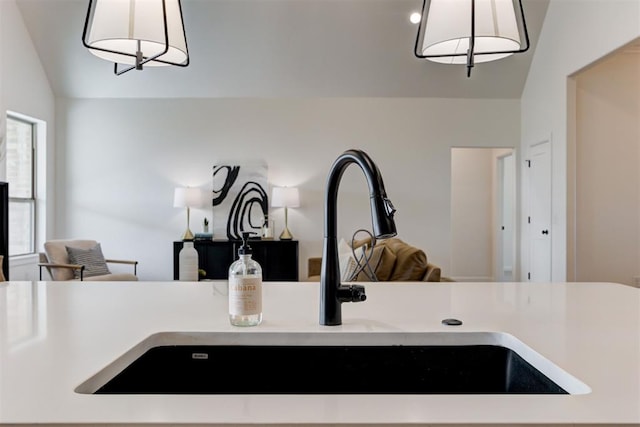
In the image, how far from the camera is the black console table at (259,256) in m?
6.24

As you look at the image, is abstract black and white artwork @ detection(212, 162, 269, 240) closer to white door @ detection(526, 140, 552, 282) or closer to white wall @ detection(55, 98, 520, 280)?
white wall @ detection(55, 98, 520, 280)

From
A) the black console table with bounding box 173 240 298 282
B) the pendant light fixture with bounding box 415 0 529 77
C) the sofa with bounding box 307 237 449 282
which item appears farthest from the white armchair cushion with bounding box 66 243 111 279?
the pendant light fixture with bounding box 415 0 529 77

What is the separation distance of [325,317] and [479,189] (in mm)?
7658

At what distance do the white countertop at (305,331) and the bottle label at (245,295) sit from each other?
0.16ft

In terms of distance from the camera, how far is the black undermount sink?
1061 mm

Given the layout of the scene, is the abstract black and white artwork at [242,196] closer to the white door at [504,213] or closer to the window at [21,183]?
the window at [21,183]

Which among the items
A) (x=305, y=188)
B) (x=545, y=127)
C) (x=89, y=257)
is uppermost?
(x=545, y=127)

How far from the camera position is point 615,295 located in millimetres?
1595

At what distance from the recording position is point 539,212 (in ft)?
19.5

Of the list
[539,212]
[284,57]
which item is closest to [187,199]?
[284,57]

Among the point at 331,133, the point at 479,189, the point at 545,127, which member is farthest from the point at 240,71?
the point at 479,189

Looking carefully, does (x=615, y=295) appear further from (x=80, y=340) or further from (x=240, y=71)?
(x=240, y=71)

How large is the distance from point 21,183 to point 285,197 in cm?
319

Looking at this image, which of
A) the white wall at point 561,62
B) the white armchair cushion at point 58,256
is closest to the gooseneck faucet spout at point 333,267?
the white wall at point 561,62
